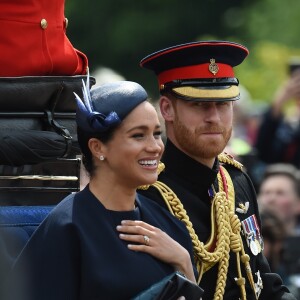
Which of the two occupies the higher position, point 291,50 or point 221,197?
point 221,197

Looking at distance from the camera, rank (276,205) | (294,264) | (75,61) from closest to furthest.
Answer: (75,61) < (294,264) < (276,205)

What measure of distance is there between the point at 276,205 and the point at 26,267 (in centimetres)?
630

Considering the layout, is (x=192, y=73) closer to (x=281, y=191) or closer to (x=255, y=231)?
(x=255, y=231)

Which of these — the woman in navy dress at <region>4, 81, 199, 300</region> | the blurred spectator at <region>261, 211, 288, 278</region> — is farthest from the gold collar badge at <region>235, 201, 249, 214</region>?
the blurred spectator at <region>261, 211, 288, 278</region>

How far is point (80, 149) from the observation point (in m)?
6.14

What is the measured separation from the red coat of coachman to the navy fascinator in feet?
1.70

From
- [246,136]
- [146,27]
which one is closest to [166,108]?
[246,136]

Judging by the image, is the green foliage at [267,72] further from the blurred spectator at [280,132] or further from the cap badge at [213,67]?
the cap badge at [213,67]

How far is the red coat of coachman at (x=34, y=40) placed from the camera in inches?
247

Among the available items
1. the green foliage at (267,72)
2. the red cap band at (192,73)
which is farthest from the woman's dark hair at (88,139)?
the green foliage at (267,72)

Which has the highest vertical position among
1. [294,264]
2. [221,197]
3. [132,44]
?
[221,197]

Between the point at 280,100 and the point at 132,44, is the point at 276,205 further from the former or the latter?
the point at 132,44

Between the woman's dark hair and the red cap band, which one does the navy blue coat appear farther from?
the red cap band

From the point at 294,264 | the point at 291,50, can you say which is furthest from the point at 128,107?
the point at 291,50
